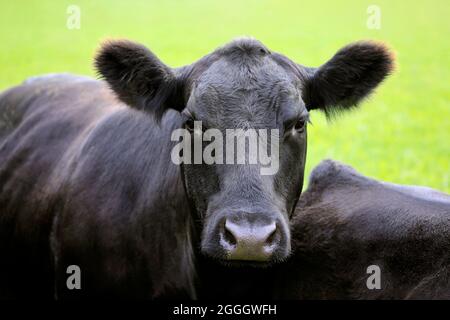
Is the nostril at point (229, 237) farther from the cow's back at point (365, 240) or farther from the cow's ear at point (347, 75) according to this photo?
the cow's ear at point (347, 75)


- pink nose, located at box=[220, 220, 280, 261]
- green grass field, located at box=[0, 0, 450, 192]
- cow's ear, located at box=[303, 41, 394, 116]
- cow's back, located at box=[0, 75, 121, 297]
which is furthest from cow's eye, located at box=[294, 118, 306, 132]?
green grass field, located at box=[0, 0, 450, 192]

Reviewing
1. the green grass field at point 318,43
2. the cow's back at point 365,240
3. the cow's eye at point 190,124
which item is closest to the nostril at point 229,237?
the cow's eye at point 190,124

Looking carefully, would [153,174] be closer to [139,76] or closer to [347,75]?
[139,76]

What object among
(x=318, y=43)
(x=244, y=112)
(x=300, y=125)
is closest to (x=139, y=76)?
(x=244, y=112)

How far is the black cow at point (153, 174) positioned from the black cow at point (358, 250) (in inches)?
20.2

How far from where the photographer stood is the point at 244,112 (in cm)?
515

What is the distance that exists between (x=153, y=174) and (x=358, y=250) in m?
1.57

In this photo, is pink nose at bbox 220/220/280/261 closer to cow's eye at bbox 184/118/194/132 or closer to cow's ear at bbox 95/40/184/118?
cow's eye at bbox 184/118/194/132

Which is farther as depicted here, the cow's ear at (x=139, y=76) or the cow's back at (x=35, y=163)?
the cow's back at (x=35, y=163)

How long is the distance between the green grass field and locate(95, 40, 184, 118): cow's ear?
2181mm

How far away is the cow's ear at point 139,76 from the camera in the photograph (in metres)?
5.75

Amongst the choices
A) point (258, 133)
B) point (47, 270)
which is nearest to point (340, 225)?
point (258, 133)

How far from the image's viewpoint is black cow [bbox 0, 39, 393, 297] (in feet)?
16.7

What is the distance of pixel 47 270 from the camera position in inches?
269
